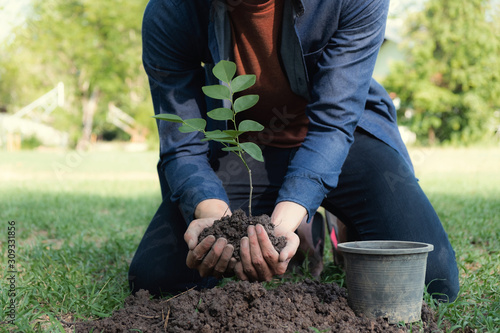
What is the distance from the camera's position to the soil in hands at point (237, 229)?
1.47 meters

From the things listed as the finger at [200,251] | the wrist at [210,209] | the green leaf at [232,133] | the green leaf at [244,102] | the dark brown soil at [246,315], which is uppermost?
the green leaf at [244,102]

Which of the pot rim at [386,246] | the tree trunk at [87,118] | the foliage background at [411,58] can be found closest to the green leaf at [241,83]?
the pot rim at [386,246]

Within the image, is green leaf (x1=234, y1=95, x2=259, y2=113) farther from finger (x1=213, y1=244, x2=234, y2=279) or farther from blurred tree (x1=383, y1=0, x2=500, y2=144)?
blurred tree (x1=383, y1=0, x2=500, y2=144)

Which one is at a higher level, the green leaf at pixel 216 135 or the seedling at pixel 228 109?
the seedling at pixel 228 109

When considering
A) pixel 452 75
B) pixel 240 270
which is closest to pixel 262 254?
pixel 240 270

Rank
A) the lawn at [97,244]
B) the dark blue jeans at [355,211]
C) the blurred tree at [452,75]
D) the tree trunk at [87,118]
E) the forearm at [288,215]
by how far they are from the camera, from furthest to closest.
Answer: the tree trunk at [87,118] < the blurred tree at [452,75] < the dark blue jeans at [355,211] < the lawn at [97,244] < the forearm at [288,215]

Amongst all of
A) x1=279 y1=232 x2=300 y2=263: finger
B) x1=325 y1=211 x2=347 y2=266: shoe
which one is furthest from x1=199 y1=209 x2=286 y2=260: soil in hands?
x1=325 y1=211 x2=347 y2=266: shoe

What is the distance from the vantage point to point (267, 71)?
1.95 m

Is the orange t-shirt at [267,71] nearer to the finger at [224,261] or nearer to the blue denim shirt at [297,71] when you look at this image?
the blue denim shirt at [297,71]

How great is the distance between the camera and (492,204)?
4.09 metres

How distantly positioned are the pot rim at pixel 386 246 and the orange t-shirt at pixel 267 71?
71 centimetres

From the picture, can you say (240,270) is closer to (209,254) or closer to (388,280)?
(209,254)

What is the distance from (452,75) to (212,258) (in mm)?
15671

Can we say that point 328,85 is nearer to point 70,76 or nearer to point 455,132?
point 455,132
